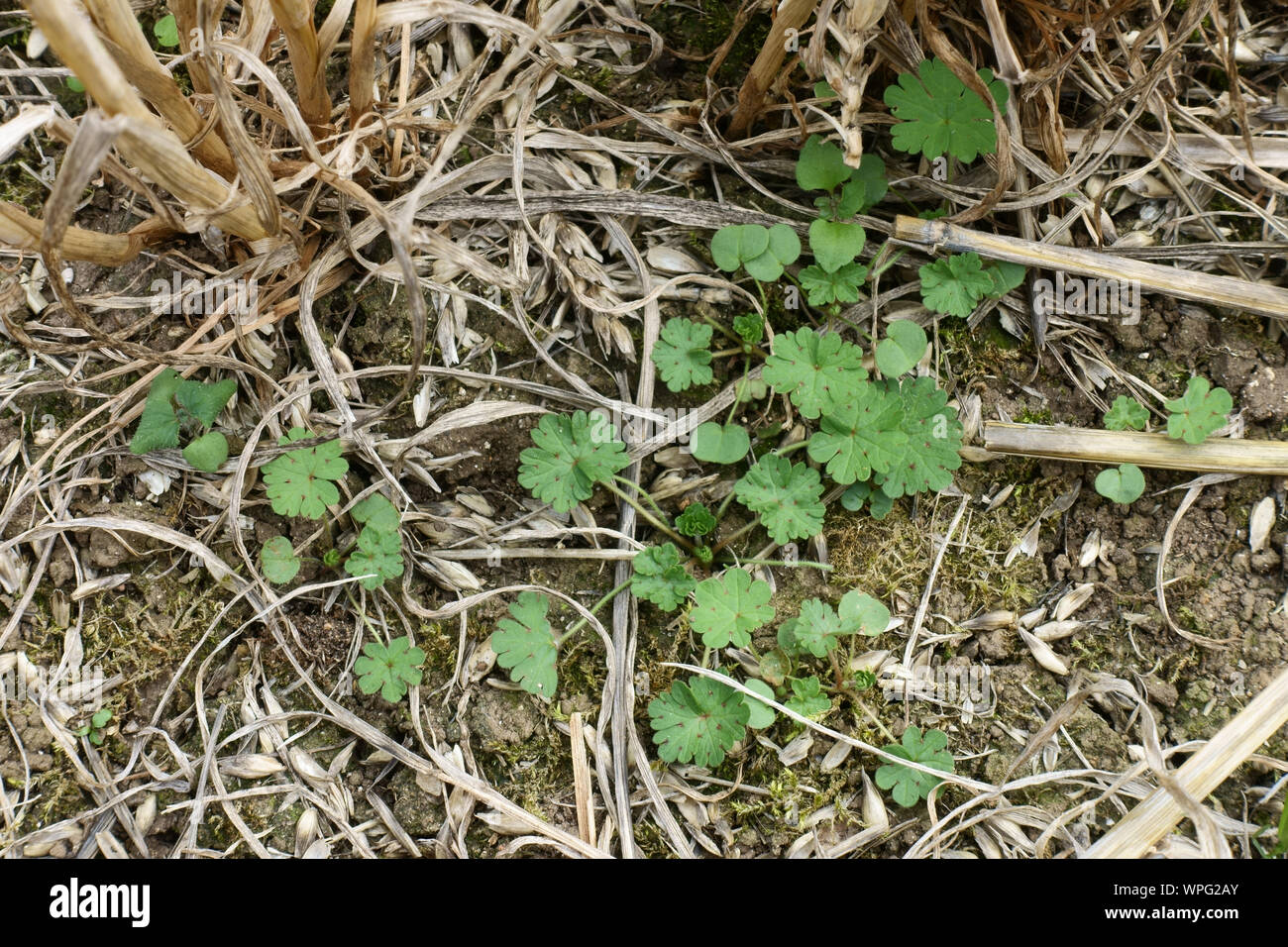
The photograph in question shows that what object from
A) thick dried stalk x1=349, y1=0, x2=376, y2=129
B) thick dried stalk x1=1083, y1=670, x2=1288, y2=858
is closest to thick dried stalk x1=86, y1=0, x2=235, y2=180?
thick dried stalk x1=349, y1=0, x2=376, y2=129

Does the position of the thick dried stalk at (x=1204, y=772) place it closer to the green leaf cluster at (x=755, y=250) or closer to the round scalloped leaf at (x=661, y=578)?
the round scalloped leaf at (x=661, y=578)

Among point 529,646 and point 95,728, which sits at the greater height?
point 529,646

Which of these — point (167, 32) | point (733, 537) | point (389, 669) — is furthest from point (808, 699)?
point (167, 32)

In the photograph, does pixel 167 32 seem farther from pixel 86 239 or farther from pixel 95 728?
pixel 95 728

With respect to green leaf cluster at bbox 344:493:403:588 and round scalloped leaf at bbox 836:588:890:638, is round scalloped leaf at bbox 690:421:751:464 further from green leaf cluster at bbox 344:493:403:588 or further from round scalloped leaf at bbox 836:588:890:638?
green leaf cluster at bbox 344:493:403:588

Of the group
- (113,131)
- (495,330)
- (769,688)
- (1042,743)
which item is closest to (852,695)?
(769,688)

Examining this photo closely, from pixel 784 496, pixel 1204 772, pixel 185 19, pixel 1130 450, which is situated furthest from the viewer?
pixel 1130 450

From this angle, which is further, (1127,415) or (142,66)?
(1127,415)

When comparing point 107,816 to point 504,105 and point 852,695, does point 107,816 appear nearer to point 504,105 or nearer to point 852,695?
point 852,695
